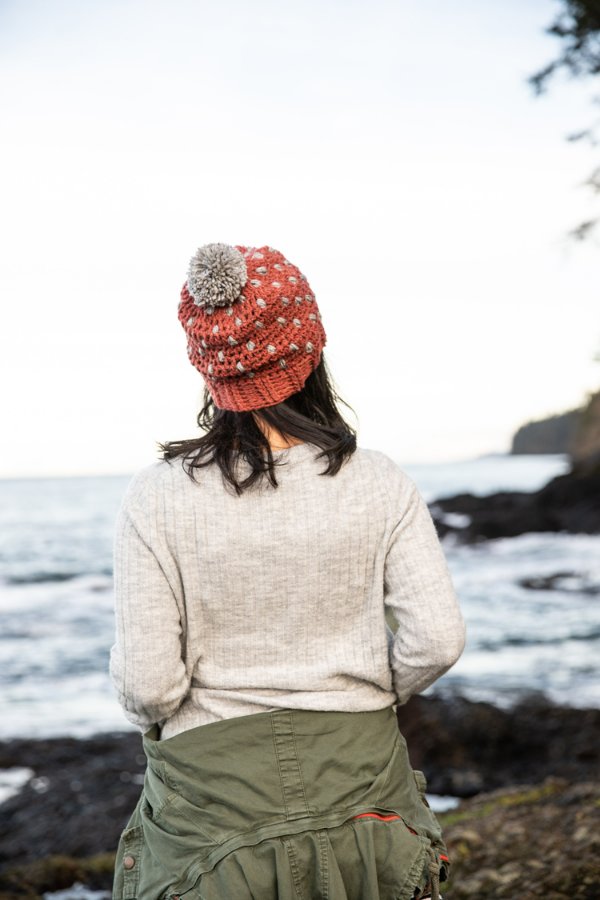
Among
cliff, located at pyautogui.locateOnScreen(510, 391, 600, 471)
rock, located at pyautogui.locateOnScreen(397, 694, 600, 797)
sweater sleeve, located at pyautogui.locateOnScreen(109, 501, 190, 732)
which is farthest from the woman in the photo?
cliff, located at pyautogui.locateOnScreen(510, 391, 600, 471)

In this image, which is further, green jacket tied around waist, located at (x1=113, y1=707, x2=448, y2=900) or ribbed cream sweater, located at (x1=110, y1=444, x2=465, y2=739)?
ribbed cream sweater, located at (x1=110, y1=444, x2=465, y2=739)

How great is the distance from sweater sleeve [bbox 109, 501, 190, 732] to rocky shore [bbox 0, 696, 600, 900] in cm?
227

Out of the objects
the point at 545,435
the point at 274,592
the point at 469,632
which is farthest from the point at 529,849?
the point at 545,435

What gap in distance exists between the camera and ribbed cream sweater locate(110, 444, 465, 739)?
1751 millimetres

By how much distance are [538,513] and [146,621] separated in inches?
976

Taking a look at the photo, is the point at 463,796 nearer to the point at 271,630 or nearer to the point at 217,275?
the point at 271,630

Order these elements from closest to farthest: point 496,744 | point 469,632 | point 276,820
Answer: point 276,820 < point 496,744 < point 469,632

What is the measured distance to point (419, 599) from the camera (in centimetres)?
181

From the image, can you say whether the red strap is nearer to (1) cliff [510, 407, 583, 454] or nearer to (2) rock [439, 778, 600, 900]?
(2) rock [439, 778, 600, 900]

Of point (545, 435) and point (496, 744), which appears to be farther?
point (545, 435)

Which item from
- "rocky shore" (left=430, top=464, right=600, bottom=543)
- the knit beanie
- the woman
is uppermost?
the knit beanie

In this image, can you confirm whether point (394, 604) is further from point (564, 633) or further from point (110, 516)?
point (110, 516)

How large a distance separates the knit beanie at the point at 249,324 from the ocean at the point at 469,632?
1.90m

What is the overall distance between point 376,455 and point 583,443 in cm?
3455
